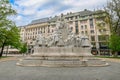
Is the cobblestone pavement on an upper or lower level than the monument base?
lower

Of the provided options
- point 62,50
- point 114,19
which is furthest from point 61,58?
point 114,19

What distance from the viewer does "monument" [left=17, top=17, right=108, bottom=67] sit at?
46.2ft

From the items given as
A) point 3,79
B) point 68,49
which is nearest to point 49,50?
point 68,49

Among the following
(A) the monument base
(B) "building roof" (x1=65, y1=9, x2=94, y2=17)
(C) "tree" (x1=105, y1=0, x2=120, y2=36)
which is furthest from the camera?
(B) "building roof" (x1=65, y1=9, x2=94, y2=17)

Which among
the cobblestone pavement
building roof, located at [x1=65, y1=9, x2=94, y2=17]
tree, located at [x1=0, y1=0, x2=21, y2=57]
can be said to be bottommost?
the cobblestone pavement

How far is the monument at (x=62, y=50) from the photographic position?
14.1m

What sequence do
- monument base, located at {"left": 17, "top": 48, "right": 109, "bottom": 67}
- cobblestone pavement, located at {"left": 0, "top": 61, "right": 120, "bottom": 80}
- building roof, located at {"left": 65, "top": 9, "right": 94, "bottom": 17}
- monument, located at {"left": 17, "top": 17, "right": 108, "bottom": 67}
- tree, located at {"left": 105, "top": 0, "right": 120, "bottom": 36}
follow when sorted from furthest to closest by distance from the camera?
building roof, located at {"left": 65, "top": 9, "right": 94, "bottom": 17} → tree, located at {"left": 105, "top": 0, "right": 120, "bottom": 36} → monument, located at {"left": 17, "top": 17, "right": 108, "bottom": 67} → monument base, located at {"left": 17, "top": 48, "right": 109, "bottom": 67} → cobblestone pavement, located at {"left": 0, "top": 61, "right": 120, "bottom": 80}

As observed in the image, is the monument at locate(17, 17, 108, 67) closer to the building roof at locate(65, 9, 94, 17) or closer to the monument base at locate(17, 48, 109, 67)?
the monument base at locate(17, 48, 109, 67)

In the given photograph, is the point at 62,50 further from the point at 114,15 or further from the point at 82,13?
the point at 82,13

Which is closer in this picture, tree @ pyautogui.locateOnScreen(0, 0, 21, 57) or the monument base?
the monument base

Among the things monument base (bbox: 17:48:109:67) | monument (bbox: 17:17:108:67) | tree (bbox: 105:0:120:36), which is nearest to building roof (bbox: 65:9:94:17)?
tree (bbox: 105:0:120:36)

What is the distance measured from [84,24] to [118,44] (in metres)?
32.0

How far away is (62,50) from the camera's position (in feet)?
53.7

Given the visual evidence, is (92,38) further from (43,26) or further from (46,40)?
(46,40)
